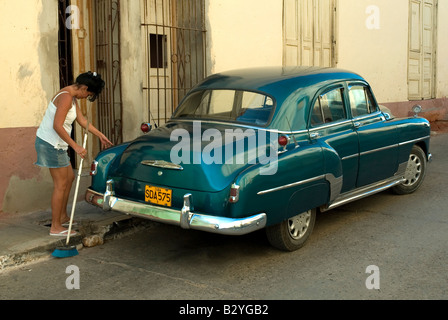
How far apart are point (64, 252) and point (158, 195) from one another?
1.11m

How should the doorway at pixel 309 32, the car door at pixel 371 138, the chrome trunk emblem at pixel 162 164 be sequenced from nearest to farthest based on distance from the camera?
1. the chrome trunk emblem at pixel 162 164
2. the car door at pixel 371 138
3. the doorway at pixel 309 32

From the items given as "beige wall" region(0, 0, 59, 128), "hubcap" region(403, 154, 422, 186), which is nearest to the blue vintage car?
"hubcap" region(403, 154, 422, 186)

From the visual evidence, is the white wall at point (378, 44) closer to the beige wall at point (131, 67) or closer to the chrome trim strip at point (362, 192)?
the beige wall at point (131, 67)

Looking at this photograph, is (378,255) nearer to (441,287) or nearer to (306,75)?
A: (441,287)

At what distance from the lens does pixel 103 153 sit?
5.80m

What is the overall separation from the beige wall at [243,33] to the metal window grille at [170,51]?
0.71 feet

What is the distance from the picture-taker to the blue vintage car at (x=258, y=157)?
4816 mm

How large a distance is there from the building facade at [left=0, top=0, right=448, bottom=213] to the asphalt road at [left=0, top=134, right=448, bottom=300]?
213 cm

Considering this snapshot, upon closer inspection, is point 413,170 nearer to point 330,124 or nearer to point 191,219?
point 330,124

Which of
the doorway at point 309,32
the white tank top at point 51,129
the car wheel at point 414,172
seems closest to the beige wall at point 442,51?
the doorway at point 309,32

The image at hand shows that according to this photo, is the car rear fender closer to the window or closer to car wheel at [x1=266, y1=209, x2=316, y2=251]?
car wheel at [x1=266, y1=209, x2=316, y2=251]

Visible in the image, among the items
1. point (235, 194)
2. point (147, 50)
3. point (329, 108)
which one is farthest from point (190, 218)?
point (147, 50)

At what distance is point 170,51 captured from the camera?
9141 mm
